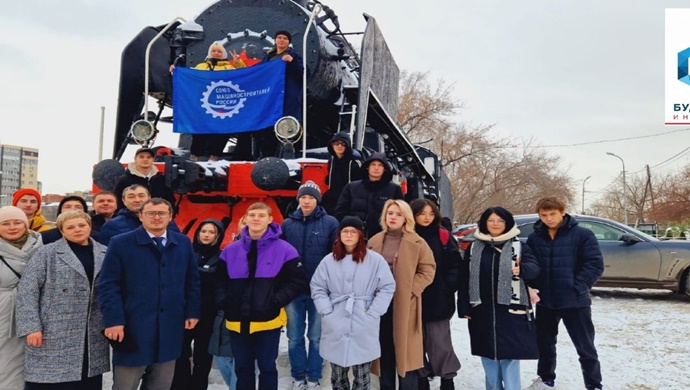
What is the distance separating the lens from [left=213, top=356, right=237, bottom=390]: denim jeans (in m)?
3.47

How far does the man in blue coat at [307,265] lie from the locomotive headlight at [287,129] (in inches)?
46.5

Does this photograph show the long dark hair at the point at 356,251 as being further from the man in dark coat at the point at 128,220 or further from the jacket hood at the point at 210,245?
the man in dark coat at the point at 128,220

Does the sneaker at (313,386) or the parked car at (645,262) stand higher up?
the parked car at (645,262)

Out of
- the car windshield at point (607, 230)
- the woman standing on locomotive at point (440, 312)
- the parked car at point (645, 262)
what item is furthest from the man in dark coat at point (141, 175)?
the car windshield at point (607, 230)

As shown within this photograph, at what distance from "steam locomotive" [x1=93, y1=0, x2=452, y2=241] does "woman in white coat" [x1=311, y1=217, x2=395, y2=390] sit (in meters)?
1.19

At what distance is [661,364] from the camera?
4.63 meters

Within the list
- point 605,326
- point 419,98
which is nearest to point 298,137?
point 605,326

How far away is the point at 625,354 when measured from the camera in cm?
496

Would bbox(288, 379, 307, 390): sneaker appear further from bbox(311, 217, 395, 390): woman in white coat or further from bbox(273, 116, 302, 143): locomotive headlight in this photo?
bbox(273, 116, 302, 143): locomotive headlight

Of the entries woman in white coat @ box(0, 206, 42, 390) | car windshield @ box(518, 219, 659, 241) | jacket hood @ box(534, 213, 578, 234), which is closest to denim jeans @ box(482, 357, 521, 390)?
jacket hood @ box(534, 213, 578, 234)

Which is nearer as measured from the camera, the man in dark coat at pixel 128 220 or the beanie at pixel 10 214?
the beanie at pixel 10 214

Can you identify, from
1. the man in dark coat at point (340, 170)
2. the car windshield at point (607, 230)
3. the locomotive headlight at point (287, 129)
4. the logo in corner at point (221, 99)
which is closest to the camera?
the man in dark coat at point (340, 170)

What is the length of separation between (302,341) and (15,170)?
192ft

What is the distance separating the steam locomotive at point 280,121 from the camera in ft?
14.9
